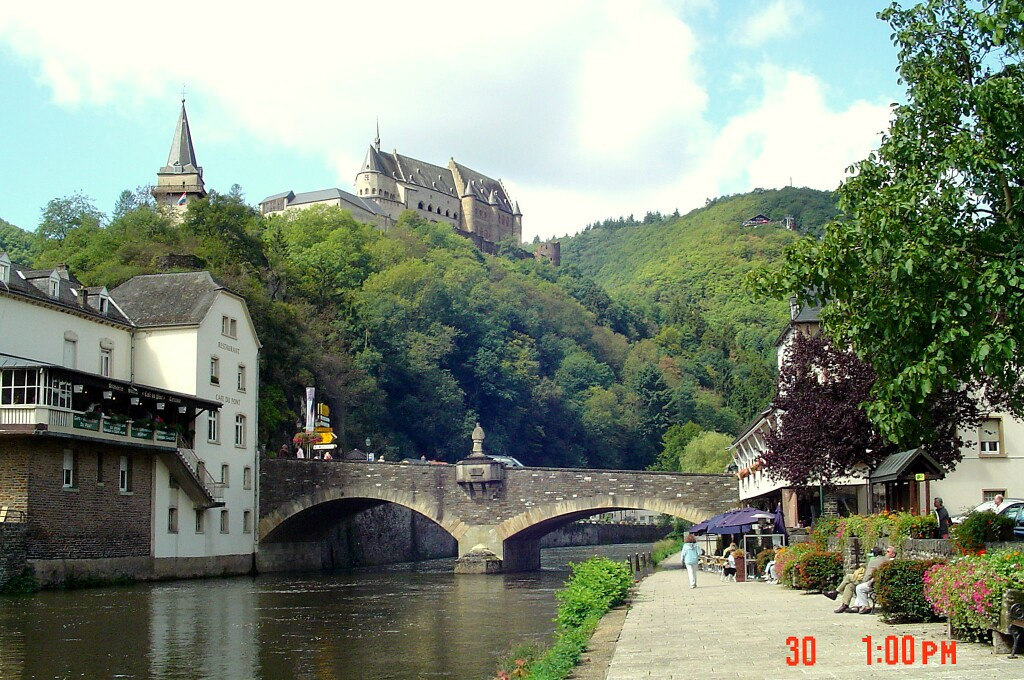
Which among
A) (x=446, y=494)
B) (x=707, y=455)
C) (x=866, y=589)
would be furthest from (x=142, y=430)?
(x=707, y=455)

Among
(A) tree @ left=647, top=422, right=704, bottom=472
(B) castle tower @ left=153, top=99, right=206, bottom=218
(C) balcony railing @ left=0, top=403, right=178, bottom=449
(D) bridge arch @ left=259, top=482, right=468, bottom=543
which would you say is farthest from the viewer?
(B) castle tower @ left=153, top=99, right=206, bottom=218

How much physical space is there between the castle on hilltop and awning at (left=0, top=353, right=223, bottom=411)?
10199 cm

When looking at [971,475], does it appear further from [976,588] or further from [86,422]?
[86,422]

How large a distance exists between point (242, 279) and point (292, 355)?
4.57m

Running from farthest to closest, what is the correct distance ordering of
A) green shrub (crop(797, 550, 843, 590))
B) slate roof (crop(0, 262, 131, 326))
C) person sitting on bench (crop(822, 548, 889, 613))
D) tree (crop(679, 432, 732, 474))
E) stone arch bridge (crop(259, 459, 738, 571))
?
tree (crop(679, 432, 732, 474)) < stone arch bridge (crop(259, 459, 738, 571)) < slate roof (crop(0, 262, 131, 326)) < green shrub (crop(797, 550, 843, 590)) < person sitting on bench (crop(822, 548, 889, 613))

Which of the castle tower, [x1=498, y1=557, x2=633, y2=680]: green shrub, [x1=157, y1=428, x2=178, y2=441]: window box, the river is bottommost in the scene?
the river

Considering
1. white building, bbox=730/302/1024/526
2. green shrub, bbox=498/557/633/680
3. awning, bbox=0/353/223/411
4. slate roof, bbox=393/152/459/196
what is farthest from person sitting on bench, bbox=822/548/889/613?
slate roof, bbox=393/152/459/196

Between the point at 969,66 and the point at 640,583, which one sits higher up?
the point at 969,66

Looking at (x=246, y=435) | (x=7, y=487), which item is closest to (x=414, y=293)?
(x=246, y=435)

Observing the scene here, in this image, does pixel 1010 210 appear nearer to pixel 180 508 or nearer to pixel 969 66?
pixel 969 66

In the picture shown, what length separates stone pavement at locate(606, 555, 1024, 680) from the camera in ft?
41.8

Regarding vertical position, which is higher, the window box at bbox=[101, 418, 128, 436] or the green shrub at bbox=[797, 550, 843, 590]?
the window box at bbox=[101, 418, 128, 436]

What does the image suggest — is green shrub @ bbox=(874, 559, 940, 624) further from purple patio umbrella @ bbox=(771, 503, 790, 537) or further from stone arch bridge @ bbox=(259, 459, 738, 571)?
stone arch bridge @ bbox=(259, 459, 738, 571)

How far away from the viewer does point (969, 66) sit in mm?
16703
